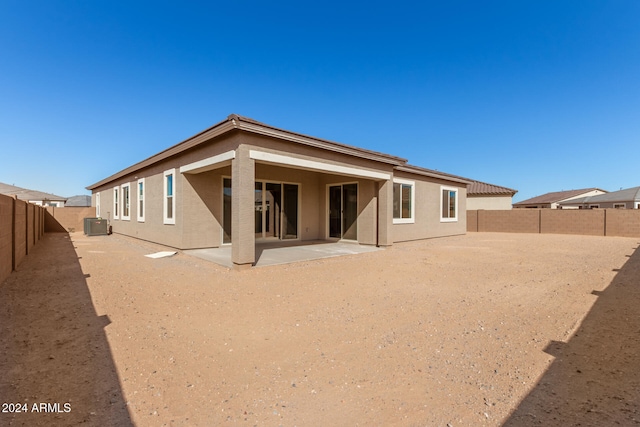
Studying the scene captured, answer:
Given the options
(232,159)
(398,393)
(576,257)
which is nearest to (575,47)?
(576,257)

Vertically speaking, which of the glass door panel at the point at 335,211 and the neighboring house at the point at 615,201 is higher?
the neighboring house at the point at 615,201

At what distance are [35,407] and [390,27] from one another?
652 inches

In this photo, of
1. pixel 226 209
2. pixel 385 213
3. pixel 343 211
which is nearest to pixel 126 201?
pixel 226 209

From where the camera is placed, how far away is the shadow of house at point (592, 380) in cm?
204

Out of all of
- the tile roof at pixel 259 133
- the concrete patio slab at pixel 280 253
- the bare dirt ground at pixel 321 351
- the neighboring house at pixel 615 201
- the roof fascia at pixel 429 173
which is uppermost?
the tile roof at pixel 259 133

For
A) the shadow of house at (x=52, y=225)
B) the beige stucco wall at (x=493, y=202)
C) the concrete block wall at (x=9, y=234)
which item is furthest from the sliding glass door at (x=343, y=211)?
the shadow of house at (x=52, y=225)

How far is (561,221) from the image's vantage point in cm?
1836

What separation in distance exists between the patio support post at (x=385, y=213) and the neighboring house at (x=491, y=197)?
17263 millimetres

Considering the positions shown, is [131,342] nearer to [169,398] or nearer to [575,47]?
[169,398]

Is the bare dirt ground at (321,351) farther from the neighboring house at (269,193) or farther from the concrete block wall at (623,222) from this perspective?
the concrete block wall at (623,222)

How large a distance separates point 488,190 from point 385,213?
19744 millimetres

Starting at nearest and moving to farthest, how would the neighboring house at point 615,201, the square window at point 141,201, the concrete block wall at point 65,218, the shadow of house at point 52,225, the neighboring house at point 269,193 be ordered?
the neighboring house at point 269,193
the square window at point 141,201
the shadow of house at point 52,225
the concrete block wall at point 65,218
the neighboring house at point 615,201

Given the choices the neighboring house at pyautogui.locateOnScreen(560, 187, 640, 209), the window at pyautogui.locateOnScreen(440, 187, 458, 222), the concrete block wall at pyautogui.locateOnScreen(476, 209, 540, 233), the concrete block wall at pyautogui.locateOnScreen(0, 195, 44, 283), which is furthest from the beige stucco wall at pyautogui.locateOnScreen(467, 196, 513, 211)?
the concrete block wall at pyautogui.locateOnScreen(0, 195, 44, 283)

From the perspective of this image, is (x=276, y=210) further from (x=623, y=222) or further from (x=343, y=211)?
(x=623, y=222)
